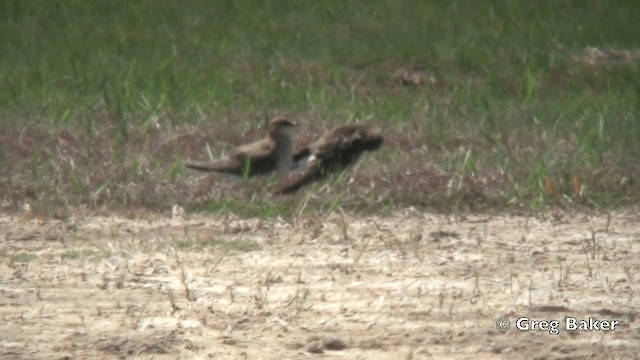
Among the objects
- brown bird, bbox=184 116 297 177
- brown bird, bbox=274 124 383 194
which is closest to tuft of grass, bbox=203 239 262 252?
brown bird, bbox=274 124 383 194

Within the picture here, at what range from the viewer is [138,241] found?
6512mm

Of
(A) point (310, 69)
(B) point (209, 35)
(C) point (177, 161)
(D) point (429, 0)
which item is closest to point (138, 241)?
(C) point (177, 161)

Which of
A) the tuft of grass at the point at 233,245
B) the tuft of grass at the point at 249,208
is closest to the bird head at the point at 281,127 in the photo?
the tuft of grass at the point at 249,208

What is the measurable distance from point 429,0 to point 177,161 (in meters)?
6.68

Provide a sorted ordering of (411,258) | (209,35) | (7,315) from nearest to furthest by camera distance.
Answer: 1. (7,315)
2. (411,258)
3. (209,35)

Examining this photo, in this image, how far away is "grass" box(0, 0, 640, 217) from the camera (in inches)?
296

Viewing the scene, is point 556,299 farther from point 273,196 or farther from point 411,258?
point 273,196

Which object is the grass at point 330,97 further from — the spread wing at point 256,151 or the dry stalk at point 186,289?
the dry stalk at point 186,289

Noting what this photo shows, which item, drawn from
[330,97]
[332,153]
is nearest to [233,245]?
[332,153]

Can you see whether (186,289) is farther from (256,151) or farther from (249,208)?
(256,151)

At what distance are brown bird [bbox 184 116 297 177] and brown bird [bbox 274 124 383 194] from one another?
109mm

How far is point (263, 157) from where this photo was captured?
7.80m

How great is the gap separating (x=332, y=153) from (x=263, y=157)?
38 centimetres

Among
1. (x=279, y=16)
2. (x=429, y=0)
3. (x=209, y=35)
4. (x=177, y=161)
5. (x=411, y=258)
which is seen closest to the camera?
(x=411, y=258)
